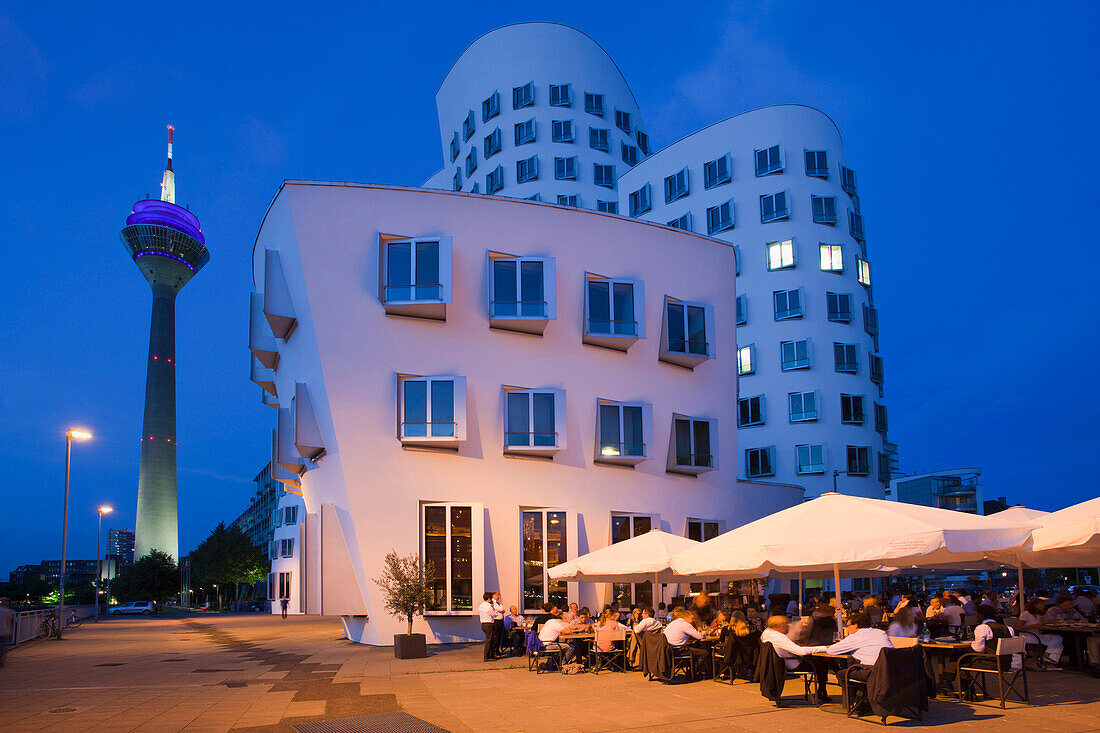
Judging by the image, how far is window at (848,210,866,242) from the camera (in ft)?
134

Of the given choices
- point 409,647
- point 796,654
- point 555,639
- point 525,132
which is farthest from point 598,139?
point 796,654

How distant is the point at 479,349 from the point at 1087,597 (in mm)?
14882

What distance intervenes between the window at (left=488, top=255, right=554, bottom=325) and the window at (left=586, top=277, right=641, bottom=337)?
1.78 meters

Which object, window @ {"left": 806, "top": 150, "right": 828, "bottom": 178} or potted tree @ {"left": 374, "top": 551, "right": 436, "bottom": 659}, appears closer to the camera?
potted tree @ {"left": 374, "top": 551, "right": 436, "bottom": 659}

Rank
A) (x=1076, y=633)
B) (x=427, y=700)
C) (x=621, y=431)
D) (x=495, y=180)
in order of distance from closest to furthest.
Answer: (x=427, y=700) → (x=1076, y=633) → (x=621, y=431) → (x=495, y=180)

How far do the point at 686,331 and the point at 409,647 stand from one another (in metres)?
13.0

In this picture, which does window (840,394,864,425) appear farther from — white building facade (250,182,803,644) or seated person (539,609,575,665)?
seated person (539,609,575,665)

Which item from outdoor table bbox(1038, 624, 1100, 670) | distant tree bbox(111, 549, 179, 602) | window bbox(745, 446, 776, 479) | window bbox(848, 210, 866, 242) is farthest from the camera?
distant tree bbox(111, 549, 179, 602)

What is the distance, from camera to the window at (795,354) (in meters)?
38.8

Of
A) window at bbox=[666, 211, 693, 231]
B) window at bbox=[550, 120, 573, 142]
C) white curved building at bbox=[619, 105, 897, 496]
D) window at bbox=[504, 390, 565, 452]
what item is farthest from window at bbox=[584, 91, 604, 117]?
window at bbox=[504, 390, 565, 452]

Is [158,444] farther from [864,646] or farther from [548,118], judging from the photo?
[864,646]

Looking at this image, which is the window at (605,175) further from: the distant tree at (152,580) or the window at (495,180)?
the distant tree at (152,580)

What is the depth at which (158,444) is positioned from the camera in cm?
10650

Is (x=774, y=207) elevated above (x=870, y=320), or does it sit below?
above
